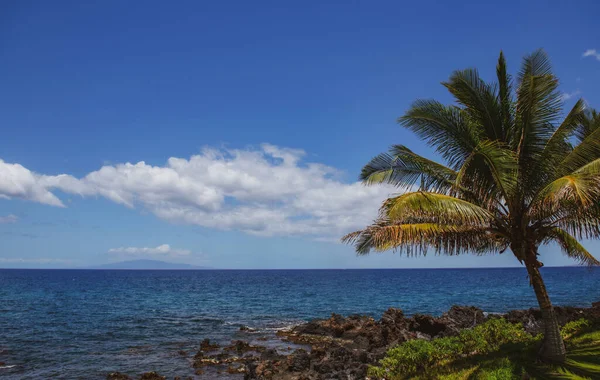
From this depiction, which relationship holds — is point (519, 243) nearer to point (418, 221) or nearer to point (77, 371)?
point (418, 221)

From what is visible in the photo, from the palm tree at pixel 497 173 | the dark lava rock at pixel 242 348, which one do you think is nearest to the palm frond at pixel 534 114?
the palm tree at pixel 497 173

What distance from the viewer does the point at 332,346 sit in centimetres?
2250

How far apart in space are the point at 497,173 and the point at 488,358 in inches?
253

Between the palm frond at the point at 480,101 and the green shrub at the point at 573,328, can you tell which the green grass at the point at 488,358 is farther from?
the palm frond at the point at 480,101

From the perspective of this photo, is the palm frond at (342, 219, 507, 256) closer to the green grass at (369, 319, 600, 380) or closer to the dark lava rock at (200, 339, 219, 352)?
the green grass at (369, 319, 600, 380)

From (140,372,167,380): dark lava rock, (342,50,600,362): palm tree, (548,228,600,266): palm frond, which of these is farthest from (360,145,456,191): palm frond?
(140,372,167,380): dark lava rock

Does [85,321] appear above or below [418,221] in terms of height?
below

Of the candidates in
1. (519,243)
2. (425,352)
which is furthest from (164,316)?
(519,243)

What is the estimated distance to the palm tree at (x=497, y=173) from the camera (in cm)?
1059

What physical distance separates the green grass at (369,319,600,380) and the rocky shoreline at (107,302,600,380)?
2201 millimetres

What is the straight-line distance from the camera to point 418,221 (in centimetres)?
1159

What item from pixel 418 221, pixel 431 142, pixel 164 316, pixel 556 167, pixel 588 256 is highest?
pixel 431 142

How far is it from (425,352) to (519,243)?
459 cm

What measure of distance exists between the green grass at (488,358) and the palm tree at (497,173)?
89 centimetres
